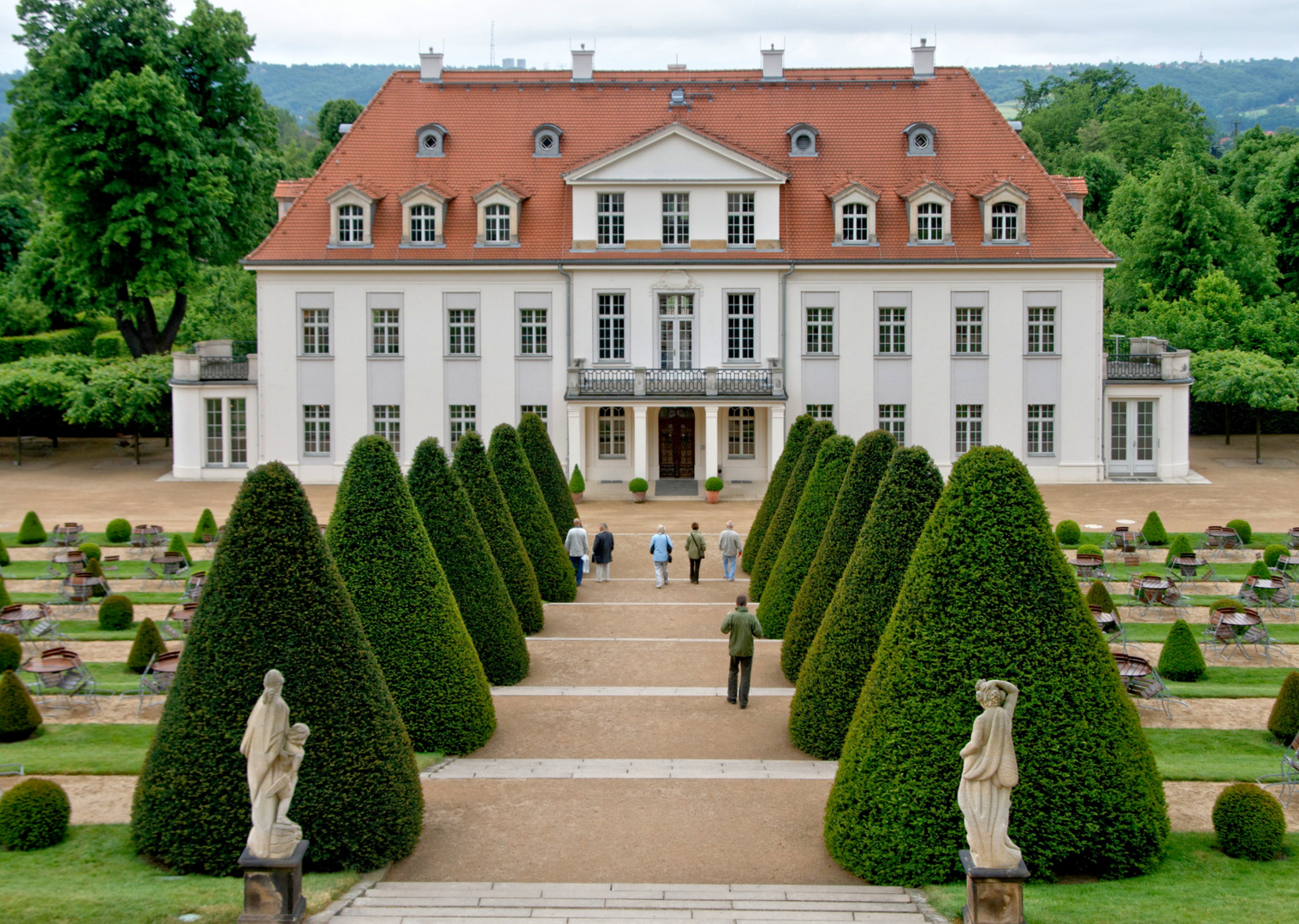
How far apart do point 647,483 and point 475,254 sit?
10103 mm

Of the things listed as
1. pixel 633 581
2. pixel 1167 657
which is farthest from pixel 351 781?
pixel 633 581

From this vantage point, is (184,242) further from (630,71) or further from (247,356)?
(630,71)

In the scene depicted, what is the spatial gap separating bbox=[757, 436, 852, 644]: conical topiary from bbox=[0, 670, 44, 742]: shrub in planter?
38.0 feet

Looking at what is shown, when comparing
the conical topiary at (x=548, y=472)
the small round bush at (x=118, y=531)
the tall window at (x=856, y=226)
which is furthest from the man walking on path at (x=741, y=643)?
the tall window at (x=856, y=226)

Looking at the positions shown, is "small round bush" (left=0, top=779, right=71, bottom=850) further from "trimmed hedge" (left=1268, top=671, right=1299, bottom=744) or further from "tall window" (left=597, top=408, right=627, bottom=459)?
"tall window" (left=597, top=408, right=627, bottom=459)

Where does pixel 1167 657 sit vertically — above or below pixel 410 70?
below

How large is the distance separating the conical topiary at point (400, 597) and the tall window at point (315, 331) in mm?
30931

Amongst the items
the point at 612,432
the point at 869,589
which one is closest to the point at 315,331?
the point at 612,432

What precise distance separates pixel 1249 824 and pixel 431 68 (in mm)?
44118

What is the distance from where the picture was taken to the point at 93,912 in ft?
34.6

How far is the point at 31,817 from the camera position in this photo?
12844mm

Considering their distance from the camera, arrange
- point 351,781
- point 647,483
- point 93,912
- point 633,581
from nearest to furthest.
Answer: point 93,912 → point 351,781 → point 633,581 → point 647,483

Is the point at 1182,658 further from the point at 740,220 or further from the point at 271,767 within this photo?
the point at 740,220

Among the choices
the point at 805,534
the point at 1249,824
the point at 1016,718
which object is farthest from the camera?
the point at 805,534
